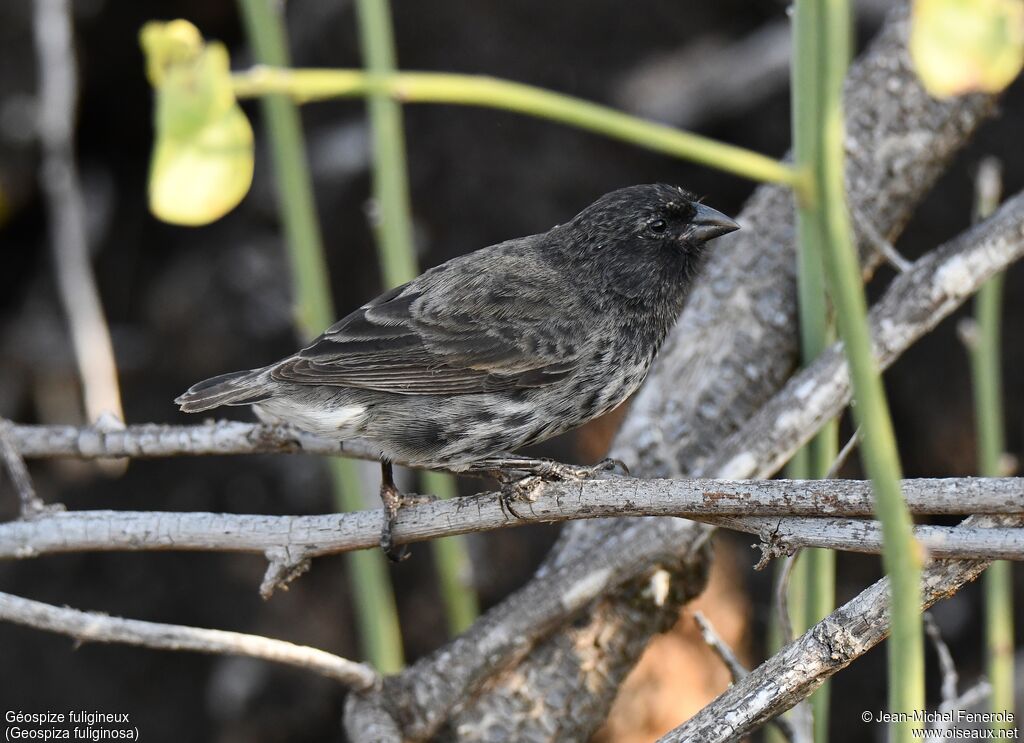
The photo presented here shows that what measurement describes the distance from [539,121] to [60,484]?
104 inches

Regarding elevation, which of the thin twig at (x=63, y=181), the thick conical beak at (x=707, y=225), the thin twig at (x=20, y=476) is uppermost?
the thin twig at (x=63, y=181)

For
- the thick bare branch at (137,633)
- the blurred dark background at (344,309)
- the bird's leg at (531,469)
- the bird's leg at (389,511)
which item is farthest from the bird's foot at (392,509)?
the blurred dark background at (344,309)

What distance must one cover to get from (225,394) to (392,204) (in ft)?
2.38

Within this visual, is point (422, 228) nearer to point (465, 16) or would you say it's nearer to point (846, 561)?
point (465, 16)

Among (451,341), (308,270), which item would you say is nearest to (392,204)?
(308,270)

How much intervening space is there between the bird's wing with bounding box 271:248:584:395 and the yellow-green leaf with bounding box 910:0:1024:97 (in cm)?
178

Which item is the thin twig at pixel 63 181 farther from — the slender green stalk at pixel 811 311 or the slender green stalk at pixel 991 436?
the slender green stalk at pixel 991 436

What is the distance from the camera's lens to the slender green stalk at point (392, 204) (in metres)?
2.99

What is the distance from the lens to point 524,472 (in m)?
2.68

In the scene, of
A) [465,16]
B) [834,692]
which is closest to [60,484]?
[465,16]

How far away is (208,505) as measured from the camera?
4695 millimetres

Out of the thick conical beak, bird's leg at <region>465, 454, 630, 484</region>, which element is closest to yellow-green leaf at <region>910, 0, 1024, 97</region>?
bird's leg at <region>465, 454, 630, 484</region>

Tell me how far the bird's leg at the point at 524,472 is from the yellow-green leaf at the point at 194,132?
1.16m

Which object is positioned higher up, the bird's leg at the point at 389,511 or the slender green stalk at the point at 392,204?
the slender green stalk at the point at 392,204
